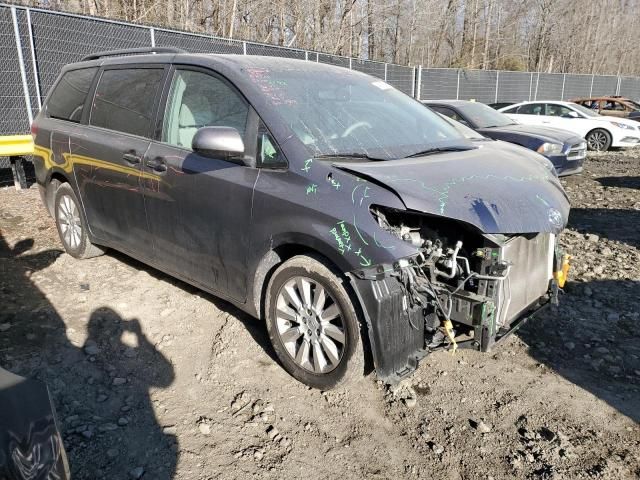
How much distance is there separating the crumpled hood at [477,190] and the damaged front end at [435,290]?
0.11 m

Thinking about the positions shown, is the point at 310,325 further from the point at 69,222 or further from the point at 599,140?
the point at 599,140

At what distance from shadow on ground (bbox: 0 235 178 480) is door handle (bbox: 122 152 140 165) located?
1.21m

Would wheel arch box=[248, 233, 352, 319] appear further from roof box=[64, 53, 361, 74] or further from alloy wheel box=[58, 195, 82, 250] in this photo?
alloy wheel box=[58, 195, 82, 250]

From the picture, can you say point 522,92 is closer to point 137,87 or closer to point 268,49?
point 268,49

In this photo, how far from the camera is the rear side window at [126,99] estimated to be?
3.99 meters

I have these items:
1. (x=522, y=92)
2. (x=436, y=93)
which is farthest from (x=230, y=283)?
(x=522, y=92)

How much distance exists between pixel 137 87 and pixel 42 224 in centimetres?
326

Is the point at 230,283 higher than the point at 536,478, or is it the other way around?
the point at 230,283

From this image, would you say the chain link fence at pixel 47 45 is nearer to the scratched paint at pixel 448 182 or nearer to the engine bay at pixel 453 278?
the scratched paint at pixel 448 182

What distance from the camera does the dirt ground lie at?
2.65 meters

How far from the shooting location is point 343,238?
280 centimetres

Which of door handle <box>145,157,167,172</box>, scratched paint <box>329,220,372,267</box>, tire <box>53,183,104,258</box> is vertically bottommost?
tire <box>53,183,104,258</box>

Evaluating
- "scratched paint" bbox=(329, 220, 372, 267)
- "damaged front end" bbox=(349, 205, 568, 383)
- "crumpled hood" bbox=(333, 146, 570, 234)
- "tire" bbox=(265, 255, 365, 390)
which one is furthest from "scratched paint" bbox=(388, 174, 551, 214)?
"tire" bbox=(265, 255, 365, 390)

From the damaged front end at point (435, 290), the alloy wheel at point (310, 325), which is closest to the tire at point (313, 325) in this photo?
the alloy wheel at point (310, 325)
